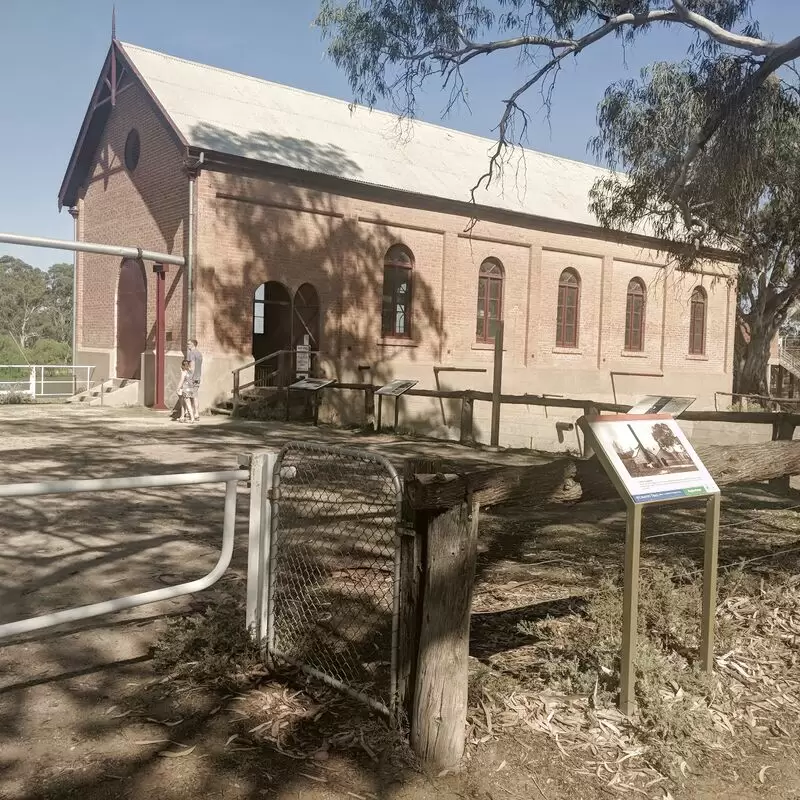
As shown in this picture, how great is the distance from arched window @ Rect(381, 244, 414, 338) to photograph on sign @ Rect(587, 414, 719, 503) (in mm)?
18104

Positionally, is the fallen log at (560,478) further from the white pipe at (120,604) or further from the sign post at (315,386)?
the sign post at (315,386)

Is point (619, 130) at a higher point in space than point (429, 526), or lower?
higher

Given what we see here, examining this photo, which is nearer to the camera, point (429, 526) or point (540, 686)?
point (429, 526)

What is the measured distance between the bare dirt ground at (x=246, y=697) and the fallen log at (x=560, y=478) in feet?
1.00

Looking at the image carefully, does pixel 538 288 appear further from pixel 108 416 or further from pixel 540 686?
pixel 540 686

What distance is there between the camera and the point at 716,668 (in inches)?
162

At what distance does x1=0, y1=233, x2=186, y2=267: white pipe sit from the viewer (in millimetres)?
15867

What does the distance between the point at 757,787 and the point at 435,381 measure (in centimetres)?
1936

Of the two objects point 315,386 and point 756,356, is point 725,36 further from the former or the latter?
point 756,356

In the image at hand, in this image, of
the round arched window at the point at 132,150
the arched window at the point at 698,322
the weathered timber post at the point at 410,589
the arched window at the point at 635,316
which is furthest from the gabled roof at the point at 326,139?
the weathered timber post at the point at 410,589

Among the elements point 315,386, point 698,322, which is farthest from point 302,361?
point 698,322

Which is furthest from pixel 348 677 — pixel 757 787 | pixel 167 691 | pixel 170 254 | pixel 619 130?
pixel 619 130

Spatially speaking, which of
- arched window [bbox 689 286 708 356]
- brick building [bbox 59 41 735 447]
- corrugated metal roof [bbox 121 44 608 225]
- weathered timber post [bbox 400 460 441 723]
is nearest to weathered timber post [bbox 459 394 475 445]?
brick building [bbox 59 41 735 447]

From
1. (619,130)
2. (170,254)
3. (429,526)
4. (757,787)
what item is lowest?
(757,787)
